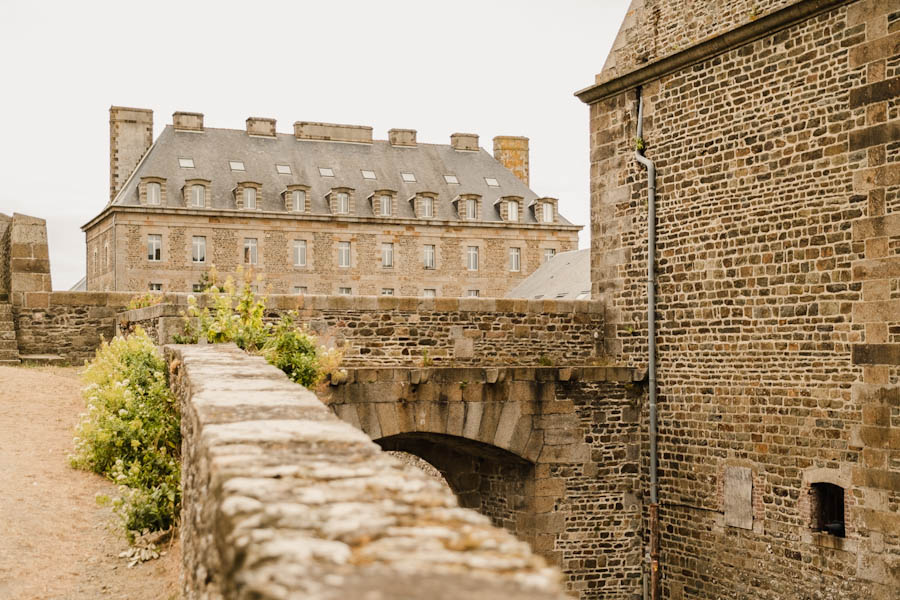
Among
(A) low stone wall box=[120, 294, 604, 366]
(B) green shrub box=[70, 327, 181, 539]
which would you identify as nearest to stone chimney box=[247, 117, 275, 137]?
(A) low stone wall box=[120, 294, 604, 366]

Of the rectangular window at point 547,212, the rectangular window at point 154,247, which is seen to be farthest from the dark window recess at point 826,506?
the rectangular window at point 547,212

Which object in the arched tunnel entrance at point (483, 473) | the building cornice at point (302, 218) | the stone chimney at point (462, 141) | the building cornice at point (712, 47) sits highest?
the stone chimney at point (462, 141)

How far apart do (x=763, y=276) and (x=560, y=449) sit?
3.50 m

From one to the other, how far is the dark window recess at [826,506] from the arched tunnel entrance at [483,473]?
363 centimetres

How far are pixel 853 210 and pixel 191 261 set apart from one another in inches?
1357

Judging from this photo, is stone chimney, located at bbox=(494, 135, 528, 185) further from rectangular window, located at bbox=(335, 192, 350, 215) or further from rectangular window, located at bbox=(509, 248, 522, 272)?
rectangular window, located at bbox=(335, 192, 350, 215)

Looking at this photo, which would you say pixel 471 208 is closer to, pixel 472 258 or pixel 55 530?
pixel 472 258

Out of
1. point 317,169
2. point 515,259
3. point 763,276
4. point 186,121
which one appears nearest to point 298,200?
point 317,169

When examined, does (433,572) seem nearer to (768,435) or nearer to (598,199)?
(768,435)

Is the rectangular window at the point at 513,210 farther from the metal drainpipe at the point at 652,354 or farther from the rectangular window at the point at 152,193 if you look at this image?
the metal drainpipe at the point at 652,354

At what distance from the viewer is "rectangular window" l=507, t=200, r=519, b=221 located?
150ft

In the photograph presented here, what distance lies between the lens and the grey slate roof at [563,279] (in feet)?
89.4

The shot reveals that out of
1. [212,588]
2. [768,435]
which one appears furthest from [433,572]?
[768,435]

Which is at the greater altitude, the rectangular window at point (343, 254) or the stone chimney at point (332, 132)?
the stone chimney at point (332, 132)
